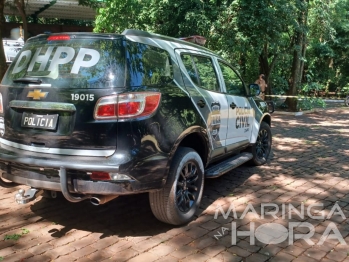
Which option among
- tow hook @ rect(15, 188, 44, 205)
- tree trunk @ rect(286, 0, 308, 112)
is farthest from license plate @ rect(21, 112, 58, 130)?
tree trunk @ rect(286, 0, 308, 112)

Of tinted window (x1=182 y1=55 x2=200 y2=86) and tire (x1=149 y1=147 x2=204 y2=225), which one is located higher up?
tinted window (x1=182 y1=55 x2=200 y2=86)

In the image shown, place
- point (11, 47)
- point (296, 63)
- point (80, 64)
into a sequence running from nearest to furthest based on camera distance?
point (80, 64)
point (11, 47)
point (296, 63)

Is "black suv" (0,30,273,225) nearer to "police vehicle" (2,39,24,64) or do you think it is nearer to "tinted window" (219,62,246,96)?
"tinted window" (219,62,246,96)

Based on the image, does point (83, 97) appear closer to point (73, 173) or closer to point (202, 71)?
point (73, 173)

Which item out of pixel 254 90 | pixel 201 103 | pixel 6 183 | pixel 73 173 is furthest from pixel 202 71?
pixel 6 183

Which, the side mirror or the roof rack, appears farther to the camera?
the roof rack

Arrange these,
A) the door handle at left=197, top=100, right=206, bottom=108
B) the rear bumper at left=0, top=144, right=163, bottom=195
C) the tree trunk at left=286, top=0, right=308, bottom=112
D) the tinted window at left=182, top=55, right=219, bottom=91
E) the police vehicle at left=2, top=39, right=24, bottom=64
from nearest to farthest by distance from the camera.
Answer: the rear bumper at left=0, top=144, right=163, bottom=195, the door handle at left=197, top=100, right=206, bottom=108, the tinted window at left=182, top=55, right=219, bottom=91, the police vehicle at left=2, top=39, right=24, bottom=64, the tree trunk at left=286, top=0, right=308, bottom=112

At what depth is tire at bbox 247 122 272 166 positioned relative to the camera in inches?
239

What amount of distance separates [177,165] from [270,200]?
66.1 inches

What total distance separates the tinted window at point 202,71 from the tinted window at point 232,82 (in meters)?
0.34

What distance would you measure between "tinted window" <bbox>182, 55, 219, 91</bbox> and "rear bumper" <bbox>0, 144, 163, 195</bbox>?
58.1 inches

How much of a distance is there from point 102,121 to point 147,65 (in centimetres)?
73

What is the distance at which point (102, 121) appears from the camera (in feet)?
9.96

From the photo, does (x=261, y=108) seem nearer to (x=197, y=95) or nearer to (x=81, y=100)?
(x=197, y=95)
